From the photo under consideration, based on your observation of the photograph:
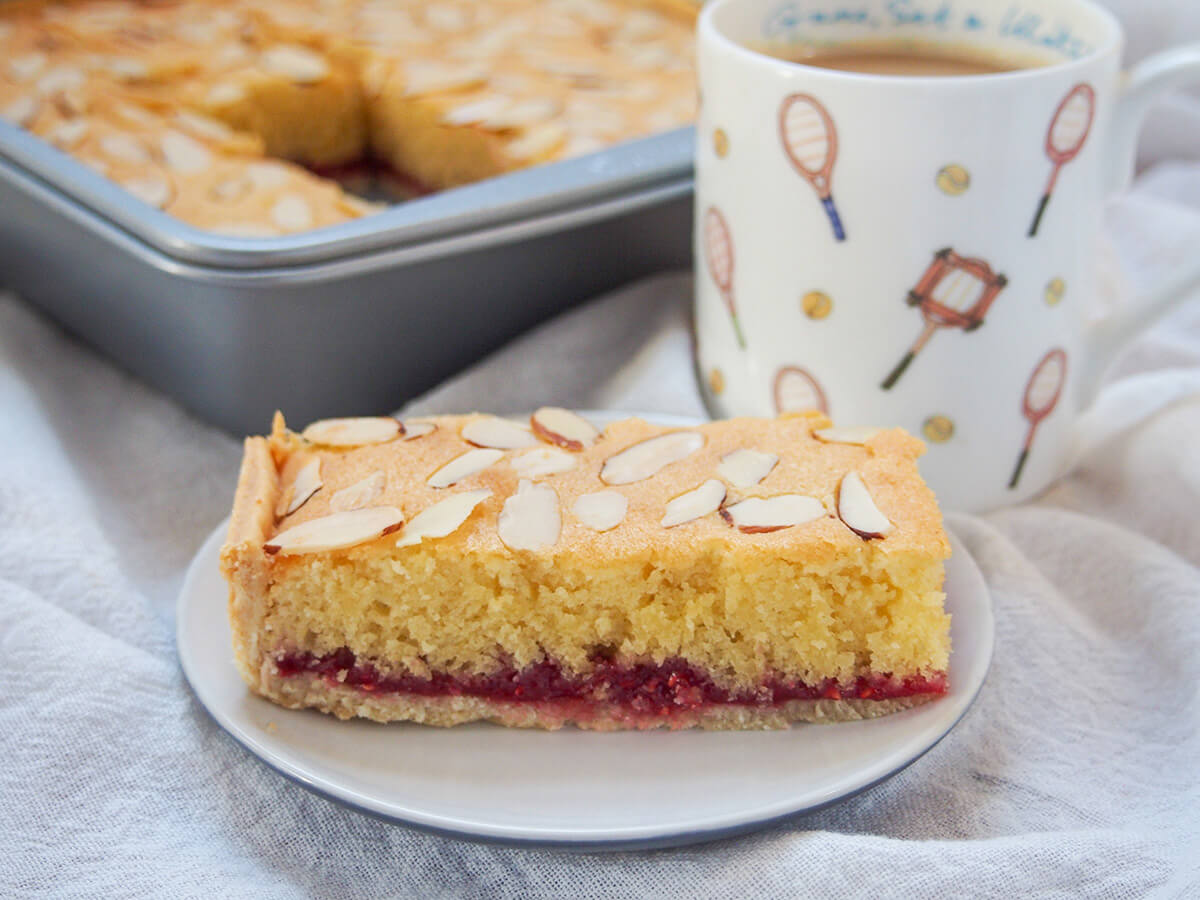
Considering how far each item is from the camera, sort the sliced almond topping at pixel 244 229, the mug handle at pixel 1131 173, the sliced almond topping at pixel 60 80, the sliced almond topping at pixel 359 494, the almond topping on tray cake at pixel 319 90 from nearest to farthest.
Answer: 1. the sliced almond topping at pixel 359 494
2. the mug handle at pixel 1131 173
3. the sliced almond topping at pixel 244 229
4. the almond topping on tray cake at pixel 319 90
5. the sliced almond topping at pixel 60 80

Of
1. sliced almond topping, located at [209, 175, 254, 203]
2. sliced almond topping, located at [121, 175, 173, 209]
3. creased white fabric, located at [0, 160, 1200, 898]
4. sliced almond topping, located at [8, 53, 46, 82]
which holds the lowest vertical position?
creased white fabric, located at [0, 160, 1200, 898]

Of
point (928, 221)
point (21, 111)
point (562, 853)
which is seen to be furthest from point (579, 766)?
point (21, 111)

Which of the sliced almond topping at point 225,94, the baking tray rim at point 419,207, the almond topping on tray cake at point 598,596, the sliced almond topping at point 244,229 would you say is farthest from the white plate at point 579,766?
the sliced almond topping at point 225,94

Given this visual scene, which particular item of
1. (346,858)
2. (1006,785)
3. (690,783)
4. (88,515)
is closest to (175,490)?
(88,515)

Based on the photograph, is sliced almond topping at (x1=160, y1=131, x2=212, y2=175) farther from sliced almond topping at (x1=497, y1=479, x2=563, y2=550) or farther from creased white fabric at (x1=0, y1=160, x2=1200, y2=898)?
sliced almond topping at (x1=497, y1=479, x2=563, y2=550)

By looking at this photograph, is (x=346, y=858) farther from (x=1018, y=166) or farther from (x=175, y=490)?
(x=1018, y=166)

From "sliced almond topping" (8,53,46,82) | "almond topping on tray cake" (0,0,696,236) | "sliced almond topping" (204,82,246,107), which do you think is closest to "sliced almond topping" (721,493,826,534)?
"almond topping on tray cake" (0,0,696,236)

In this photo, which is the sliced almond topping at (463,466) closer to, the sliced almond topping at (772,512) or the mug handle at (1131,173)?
the sliced almond topping at (772,512)
